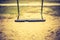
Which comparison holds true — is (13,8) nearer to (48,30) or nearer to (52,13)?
(52,13)

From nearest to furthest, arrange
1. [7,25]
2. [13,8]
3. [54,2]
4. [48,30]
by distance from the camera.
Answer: [48,30] < [7,25] < [13,8] < [54,2]

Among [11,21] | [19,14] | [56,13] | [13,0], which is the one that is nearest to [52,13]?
[56,13]

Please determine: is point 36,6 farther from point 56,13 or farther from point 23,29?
point 23,29

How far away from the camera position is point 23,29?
1.94 m

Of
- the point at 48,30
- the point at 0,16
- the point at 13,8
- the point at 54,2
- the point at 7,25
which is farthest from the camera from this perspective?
the point at 54,2

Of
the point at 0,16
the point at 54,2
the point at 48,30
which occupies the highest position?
the point at 54,2

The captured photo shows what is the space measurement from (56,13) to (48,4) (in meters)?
0.38

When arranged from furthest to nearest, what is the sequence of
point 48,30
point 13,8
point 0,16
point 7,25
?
point 13,8 < point 0,16 < point 7,25 < point 48,30

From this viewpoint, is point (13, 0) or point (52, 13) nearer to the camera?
point (52, 13)

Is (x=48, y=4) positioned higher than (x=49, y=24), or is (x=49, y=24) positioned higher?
(x=48, y=4)

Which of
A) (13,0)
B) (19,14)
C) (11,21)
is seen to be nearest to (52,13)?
(19,14)

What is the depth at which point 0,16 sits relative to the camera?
89.9 inches

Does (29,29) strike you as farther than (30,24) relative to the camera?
No

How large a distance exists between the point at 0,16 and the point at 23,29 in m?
0.53
